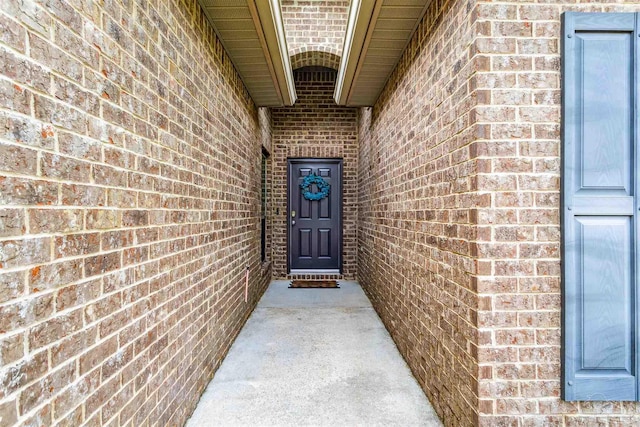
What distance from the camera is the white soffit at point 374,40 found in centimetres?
243

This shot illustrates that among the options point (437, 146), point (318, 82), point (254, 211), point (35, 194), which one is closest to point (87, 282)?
point (35, 194)

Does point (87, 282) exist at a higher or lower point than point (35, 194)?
lower

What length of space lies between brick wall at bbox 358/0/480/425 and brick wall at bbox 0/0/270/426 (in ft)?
4.82

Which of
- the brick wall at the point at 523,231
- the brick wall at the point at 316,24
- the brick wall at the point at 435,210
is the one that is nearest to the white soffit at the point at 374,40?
the brick wall at the point at 435,210

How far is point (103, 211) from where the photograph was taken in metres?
1.31

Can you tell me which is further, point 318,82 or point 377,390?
point 318,82

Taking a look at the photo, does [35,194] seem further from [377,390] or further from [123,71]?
[377,390]

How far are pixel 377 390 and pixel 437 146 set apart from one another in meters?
1.63

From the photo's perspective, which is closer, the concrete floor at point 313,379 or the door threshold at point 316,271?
the concrete floor at point 313,379

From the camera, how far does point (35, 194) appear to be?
3.30ft

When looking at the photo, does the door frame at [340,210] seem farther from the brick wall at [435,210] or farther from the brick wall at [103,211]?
the brick wall at [103,211]

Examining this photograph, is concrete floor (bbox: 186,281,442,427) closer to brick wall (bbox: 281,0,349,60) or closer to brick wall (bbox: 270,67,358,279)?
brick wall (bbox: 270,67,358,279)

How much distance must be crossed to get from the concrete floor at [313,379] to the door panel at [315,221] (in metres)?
2.21

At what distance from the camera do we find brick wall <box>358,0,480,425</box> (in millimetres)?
1794
